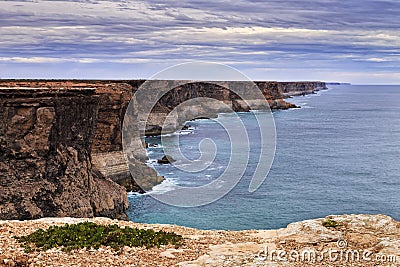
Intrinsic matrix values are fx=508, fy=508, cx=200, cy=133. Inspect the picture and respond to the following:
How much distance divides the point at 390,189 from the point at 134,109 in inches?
1331

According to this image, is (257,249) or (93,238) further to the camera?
(93,238)

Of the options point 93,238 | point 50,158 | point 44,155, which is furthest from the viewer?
point 50,158

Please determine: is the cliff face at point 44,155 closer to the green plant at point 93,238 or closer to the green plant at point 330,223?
the green plant at point 93,238

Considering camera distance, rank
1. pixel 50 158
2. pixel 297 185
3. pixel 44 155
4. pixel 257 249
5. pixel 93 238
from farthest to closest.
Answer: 1. pixel 297 185
2. pixel 50 158
3. pixel 44 155
4. pixel 93 238
5. pixel 257 249

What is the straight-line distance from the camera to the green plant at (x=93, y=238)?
1552 centimetres

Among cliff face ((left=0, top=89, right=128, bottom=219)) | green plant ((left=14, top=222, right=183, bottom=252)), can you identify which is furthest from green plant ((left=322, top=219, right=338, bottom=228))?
cliff face ((left=0, top=89, right=128, bottom=219))

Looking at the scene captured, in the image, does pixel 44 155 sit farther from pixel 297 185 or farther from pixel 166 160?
pixel 166 160

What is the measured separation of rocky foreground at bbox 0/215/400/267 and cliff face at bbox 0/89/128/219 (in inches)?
555

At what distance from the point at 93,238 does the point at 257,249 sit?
5.12 meters

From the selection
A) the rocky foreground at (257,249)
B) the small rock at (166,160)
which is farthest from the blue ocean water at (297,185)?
the rocky foreground at (257,249)

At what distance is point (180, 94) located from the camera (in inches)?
4966

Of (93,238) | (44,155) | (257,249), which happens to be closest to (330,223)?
(257,249)

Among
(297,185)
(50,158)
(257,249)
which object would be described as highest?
(50,158)

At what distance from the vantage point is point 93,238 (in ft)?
52.2
